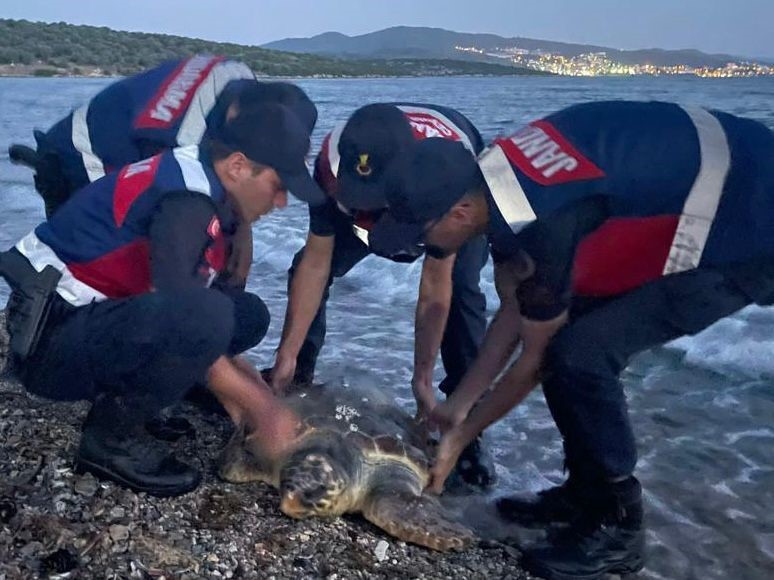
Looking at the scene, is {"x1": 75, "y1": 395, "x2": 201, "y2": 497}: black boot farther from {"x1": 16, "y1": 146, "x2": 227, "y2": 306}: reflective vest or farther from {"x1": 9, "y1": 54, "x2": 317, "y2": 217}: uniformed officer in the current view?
{"x1": 9, "y1": 54, "x2": 317, "y2": 217}: uniformed officer

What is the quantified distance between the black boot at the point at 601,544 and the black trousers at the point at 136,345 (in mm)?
1163

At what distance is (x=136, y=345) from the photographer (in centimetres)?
251

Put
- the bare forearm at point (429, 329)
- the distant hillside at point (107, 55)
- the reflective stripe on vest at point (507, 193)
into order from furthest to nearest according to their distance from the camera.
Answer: the distant hillside at point (107, 55), the bare forearm at point (429, 329), the reflective stripe on vest at point (507, 193)

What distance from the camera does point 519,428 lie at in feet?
12.4

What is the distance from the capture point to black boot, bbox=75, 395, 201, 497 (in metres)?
2.61

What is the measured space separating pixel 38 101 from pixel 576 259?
20.7 metres

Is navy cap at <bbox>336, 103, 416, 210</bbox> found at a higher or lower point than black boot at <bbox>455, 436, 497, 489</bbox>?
higher

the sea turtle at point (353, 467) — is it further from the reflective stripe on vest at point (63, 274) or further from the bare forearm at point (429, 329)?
the reflective stripe on vest at point (63, 274)

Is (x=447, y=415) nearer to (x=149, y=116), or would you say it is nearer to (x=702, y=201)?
(x=702, y=201)

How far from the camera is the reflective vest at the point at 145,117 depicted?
10.3 feet

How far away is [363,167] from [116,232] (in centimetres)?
80

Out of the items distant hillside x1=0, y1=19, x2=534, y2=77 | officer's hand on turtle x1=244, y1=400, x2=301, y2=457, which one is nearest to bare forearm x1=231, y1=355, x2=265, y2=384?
officer's hand on turtle x1=244, y1=400, x2=301, y2=457

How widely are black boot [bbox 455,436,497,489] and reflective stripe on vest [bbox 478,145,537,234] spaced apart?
1.31 metres

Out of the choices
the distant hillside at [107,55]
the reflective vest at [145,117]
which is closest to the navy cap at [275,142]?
the reflective vest at [145,117]
